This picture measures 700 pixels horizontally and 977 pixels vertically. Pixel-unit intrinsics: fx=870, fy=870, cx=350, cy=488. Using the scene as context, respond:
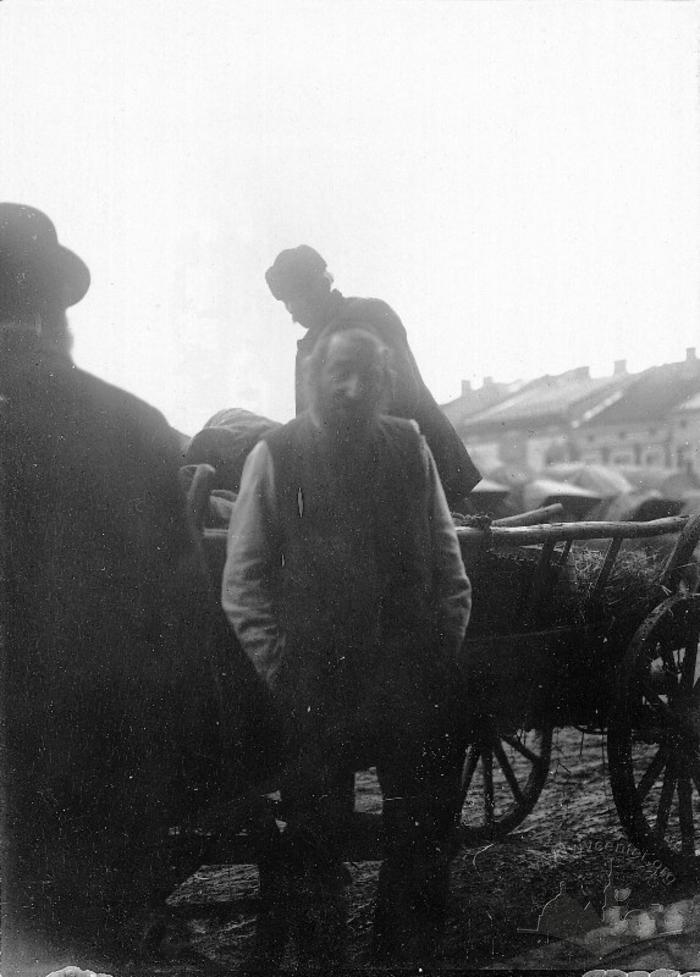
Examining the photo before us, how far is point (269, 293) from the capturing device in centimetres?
330

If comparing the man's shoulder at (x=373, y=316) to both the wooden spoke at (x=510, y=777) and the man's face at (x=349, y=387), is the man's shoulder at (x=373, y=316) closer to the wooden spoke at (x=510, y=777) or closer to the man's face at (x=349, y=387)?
the man's face at (x=349, y=387)

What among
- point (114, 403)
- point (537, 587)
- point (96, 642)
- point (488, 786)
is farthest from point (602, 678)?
point (114, 403)

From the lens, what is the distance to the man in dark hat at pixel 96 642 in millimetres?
3121

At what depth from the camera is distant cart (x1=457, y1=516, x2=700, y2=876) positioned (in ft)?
10.9

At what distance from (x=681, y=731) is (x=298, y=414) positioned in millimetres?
2028

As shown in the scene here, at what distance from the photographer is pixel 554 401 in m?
3.41

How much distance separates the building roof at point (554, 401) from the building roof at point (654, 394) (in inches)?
1.8

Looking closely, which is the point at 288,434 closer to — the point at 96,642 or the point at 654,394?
the point at 96,642

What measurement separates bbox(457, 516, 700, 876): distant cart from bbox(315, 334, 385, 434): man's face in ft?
1.85

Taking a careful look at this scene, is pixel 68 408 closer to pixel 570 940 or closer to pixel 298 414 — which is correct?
pixel 298 414

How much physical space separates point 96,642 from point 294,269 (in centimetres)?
156

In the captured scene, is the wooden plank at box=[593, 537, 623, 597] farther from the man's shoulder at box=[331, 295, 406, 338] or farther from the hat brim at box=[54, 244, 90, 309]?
the hat brim at box=[54, 244, 90, 309]

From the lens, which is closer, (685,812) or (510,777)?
(685,812)

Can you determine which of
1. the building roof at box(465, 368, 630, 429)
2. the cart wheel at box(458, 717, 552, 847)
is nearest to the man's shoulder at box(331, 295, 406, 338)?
the building roof at box(465, 368, 630, 429)
